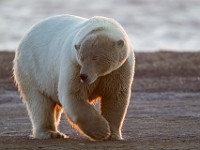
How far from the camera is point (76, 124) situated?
11.0 metres

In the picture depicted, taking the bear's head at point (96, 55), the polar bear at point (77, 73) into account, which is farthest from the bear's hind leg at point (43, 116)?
the bear's head at point (96, 55)

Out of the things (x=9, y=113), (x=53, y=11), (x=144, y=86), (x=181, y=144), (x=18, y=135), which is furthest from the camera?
(x=53, y=11)

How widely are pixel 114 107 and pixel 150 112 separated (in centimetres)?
408

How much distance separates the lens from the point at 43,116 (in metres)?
12.3

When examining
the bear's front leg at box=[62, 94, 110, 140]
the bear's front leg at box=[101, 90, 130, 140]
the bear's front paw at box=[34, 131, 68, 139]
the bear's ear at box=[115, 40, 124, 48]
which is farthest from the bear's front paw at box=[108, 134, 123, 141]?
the bear's ear at box=[115, 40, 124, 48]

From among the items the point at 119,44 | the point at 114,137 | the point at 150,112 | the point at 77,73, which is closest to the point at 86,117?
the point at 77,73

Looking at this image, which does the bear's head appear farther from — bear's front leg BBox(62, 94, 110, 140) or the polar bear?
bear's front leg BBox(62, 94, 110, 140)

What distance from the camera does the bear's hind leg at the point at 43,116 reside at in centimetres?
1224

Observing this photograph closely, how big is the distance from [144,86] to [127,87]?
7.69m

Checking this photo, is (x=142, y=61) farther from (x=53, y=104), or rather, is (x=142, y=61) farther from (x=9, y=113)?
(x=53, y=104)

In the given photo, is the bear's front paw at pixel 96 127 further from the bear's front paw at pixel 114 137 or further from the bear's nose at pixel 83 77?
the bear's nose at pixel 83 77

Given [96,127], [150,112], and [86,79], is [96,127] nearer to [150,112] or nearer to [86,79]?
[86,79]

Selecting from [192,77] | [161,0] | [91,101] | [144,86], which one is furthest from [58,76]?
[161,0]

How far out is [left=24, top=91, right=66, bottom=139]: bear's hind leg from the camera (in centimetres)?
1224
